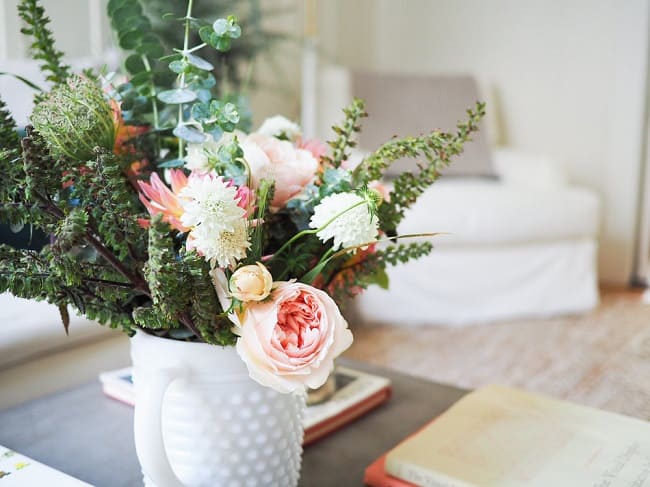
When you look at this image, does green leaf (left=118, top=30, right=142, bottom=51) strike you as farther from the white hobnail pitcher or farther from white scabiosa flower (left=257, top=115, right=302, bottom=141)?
the white hobnail pitcher

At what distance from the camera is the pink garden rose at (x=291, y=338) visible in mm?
474

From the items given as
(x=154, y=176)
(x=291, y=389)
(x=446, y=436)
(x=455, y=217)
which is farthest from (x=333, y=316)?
(x=455, y=217)

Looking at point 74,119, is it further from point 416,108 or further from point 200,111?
point 416,108

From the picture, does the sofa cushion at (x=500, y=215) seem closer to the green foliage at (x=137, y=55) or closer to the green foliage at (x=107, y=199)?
the green foliage at (x=137, y=55)

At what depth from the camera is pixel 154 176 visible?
516mm

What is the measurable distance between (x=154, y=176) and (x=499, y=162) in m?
2.38

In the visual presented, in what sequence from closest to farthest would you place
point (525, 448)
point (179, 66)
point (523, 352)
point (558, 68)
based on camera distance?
1. point (179, 66)
2. point (525, 448)
3. point (523, 352)
4. point (558, 68)

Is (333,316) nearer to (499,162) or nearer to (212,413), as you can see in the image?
(212,413)

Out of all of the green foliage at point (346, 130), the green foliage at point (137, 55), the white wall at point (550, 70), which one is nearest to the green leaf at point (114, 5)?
the green foliage at point (137, 55)

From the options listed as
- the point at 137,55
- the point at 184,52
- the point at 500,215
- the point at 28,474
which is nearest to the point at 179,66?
the point at 184,52

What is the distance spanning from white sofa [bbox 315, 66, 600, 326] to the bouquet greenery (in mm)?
1577

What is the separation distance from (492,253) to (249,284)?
1977mm

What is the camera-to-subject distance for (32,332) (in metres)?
0.93

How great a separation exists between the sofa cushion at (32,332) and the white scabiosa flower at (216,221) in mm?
523
